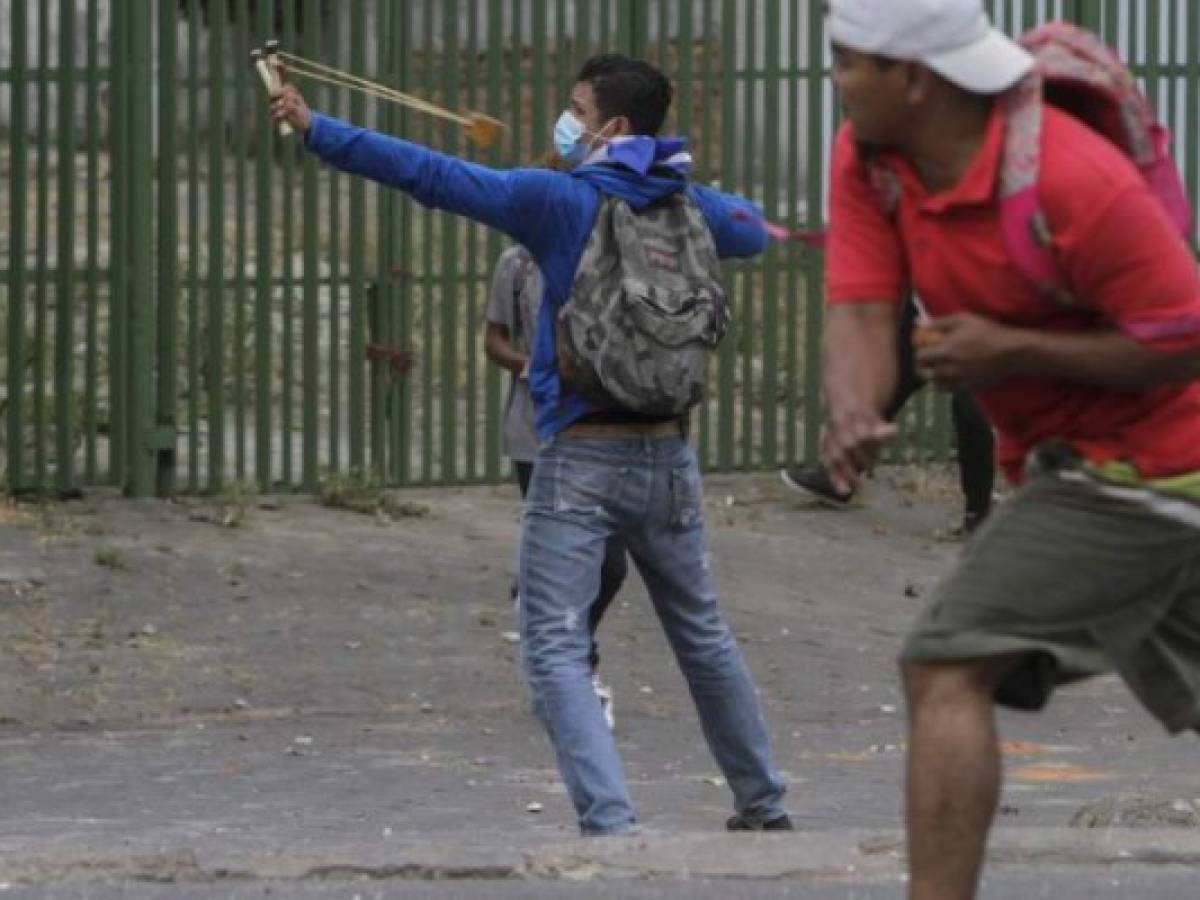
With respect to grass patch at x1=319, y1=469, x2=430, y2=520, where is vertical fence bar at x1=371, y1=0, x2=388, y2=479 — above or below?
above

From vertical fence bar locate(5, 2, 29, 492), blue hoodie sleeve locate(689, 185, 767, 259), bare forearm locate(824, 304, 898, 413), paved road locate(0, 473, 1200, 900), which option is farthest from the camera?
vertical fence bar locate(5, 2, 29, 492)

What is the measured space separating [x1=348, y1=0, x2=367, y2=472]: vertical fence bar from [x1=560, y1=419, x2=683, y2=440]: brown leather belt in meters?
5.19

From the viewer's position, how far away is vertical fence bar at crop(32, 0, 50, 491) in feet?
39.9

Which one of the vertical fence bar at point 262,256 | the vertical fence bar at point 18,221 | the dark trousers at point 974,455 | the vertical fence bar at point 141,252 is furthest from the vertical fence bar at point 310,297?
the dark trousers at point 974,455

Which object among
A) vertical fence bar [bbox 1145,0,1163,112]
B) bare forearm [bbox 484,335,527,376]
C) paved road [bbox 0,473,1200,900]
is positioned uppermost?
vertical fence bar [bbox 1145,0,1163,112]

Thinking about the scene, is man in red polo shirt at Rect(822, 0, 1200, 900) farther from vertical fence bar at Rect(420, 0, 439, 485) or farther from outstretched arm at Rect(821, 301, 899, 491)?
vertical fence bar at Rect(420, 0, 439, 485)

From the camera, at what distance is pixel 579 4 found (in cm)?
1262

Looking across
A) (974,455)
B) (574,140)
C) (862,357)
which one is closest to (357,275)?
(974,455)

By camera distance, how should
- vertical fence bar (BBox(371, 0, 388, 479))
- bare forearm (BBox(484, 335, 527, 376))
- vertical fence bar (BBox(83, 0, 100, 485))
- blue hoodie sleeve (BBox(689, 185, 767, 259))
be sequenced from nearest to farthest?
blue hoodie sleeve (BBox(689, 185, 767, 259)) → bare forearm (BBox(484, 335, 527, 376)) → vertical fence bar (BBox(83, 0, 100, 485)) → vertical fence bar (BBox(371, 0, 388, 479))

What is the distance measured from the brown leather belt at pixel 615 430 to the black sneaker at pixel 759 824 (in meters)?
0.95

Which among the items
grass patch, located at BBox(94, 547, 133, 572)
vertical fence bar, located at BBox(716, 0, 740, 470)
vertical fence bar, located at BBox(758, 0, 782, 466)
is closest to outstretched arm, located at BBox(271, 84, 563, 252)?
grass patch, located at BBox(94, 547, 133, 572)

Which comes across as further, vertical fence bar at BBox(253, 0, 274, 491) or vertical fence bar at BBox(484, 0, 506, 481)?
vertical fence bar at BBox(484, 0, 506, 481)

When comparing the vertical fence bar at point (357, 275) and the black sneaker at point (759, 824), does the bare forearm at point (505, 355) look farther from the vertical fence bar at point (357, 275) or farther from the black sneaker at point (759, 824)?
the vertical fence bar at point (357, 275)

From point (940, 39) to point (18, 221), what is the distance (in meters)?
7.50
